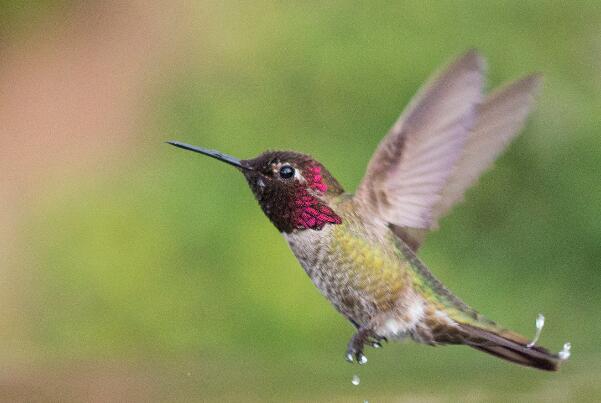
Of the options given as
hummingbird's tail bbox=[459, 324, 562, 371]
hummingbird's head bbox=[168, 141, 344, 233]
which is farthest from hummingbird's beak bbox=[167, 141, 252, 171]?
hummingbird's tail bbox=[459, 324, 562, 371]

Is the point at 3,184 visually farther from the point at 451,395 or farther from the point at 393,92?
the point at 451,395

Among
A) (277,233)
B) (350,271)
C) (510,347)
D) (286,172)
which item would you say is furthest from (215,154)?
(277,233)

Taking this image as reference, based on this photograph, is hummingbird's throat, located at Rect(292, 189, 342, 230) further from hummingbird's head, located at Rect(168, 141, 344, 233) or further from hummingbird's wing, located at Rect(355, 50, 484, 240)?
hummingbird's wing, located at Rect(355, 50, 484, 240)

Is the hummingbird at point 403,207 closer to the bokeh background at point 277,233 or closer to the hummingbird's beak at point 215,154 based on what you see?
the hummingbird's beak at point 215,154

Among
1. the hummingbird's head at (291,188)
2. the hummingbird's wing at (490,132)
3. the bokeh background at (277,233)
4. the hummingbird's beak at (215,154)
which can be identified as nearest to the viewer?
the hummingbird's beak at (215,154)

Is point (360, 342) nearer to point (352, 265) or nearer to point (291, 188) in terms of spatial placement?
point (352, 265)

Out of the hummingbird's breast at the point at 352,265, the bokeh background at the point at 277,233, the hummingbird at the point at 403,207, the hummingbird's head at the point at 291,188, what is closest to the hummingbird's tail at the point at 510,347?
the hummingbird at the point at 403,207

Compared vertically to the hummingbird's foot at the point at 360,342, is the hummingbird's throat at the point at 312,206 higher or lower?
higher

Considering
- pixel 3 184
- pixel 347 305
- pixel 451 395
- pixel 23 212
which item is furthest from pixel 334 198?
pixel 3 184
